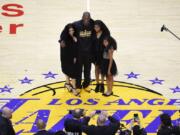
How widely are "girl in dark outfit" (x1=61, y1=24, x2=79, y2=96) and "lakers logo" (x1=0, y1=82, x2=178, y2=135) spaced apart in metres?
0.23

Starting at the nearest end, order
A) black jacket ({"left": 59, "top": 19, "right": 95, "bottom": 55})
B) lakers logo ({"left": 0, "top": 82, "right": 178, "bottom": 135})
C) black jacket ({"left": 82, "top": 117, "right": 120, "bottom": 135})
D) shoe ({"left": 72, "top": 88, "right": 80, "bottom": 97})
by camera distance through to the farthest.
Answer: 1. black jacket ({"left": 82, "top": 117, "right": 120, "bottom": 135})
2. lakers logo ({"left": 0, "top": 82, "right": 178, "bottom": 135})
3. black jacket ({"left": 59, "top": 19, "right": 95, "bottom": 55})
4. shoe ({"left": 72, "top": 88, "right": 80, "bottom": 97})

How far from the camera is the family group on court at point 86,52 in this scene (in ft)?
38.9

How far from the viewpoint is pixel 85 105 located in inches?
479

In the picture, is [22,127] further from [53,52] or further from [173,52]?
[173,52]

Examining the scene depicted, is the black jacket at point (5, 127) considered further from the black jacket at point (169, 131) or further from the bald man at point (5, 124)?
the black jacket at point (169, 131)

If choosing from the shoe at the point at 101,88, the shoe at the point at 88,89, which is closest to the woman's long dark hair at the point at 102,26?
the shoe at the point at 101,88

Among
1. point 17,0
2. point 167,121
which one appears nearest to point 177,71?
point 167,121

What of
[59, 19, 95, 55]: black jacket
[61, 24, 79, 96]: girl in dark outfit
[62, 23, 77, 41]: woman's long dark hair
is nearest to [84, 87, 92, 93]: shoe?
[61, 24, 79, 96]: girl in dark outfit

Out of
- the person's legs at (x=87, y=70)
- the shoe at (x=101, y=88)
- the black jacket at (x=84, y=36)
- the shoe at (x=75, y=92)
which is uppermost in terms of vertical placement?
the black jacket at (x=84, y=36)

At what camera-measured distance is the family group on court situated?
466 inches

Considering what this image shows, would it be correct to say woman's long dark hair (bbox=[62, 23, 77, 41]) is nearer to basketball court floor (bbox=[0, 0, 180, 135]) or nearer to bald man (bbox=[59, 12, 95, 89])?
bald man (bbox=[59, 12, 95, 89])

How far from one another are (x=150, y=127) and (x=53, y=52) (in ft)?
13.6

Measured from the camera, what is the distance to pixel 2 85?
1289 cm

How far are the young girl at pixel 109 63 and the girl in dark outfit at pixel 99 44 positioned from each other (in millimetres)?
164
